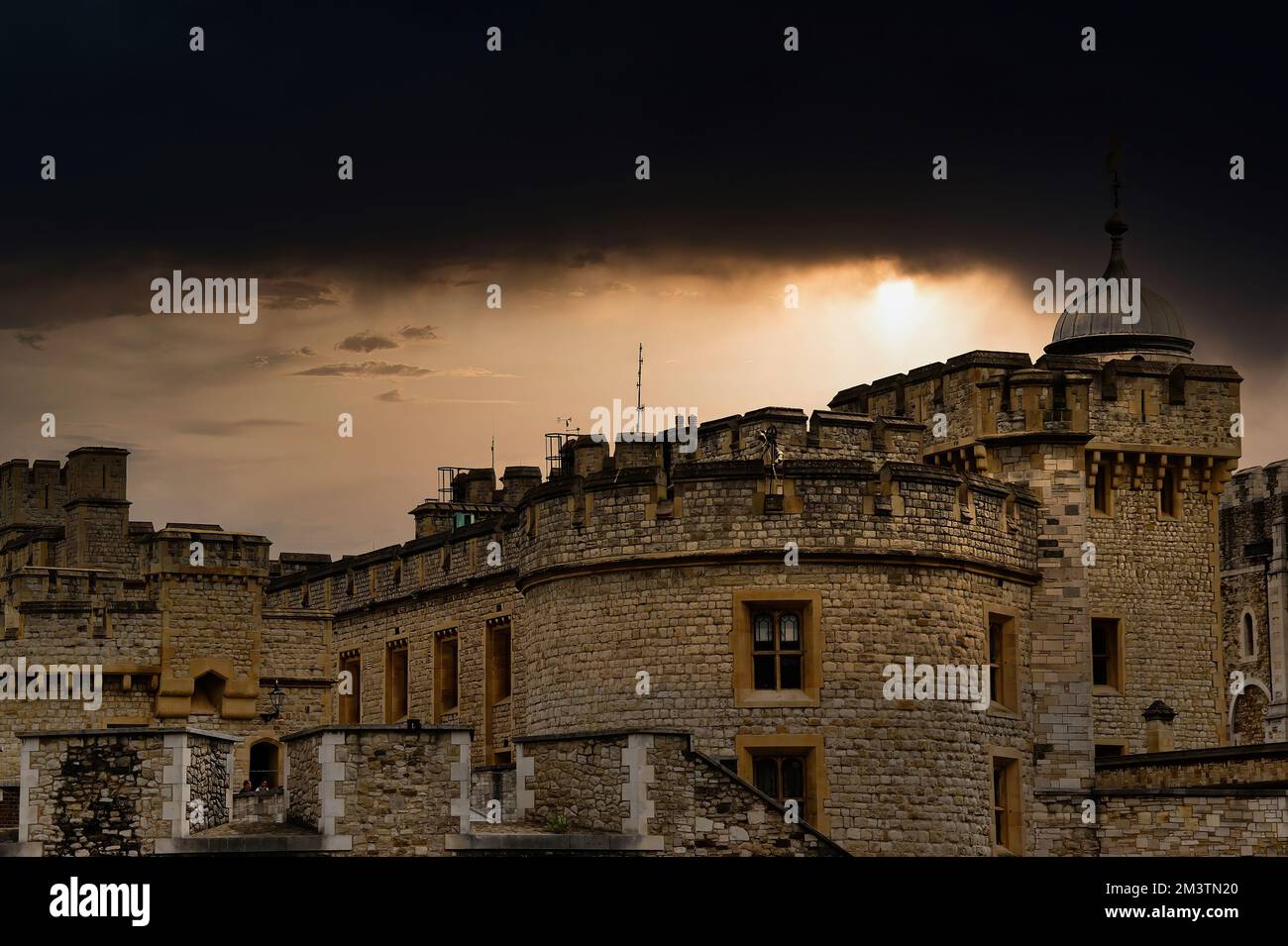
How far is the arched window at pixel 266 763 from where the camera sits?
167ft

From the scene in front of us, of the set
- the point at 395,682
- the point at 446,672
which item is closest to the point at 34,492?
the point at 395,682

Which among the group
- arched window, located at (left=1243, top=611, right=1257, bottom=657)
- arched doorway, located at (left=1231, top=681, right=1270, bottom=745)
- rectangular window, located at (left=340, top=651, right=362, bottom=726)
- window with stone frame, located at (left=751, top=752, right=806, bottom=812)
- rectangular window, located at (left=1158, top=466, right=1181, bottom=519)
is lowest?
window with stone frame, located at (left=751, top=752, right=806, bottom=812)

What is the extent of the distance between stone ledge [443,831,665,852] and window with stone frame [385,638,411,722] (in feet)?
71.0

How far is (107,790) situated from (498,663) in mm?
17660

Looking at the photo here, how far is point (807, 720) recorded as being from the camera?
4034cm

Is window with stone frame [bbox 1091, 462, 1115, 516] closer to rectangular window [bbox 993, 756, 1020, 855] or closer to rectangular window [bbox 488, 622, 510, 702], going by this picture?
rectangular window [bbox 993, 756, 1020, 855]

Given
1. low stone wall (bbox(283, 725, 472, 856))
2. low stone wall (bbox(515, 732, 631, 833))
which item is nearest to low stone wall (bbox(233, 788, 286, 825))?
low stone wall (bbox(283, 725, 472, 856))

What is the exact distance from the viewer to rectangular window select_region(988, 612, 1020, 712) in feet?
141

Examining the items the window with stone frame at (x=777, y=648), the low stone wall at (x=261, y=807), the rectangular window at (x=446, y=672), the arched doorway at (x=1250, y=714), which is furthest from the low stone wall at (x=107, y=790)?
the arched doorway at (x=1250, y=714)

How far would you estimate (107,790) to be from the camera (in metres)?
36.0

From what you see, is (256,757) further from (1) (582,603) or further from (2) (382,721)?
(1) (582,603)

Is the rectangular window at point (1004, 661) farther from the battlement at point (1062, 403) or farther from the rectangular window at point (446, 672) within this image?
the rectangular window at point (446, 672)
